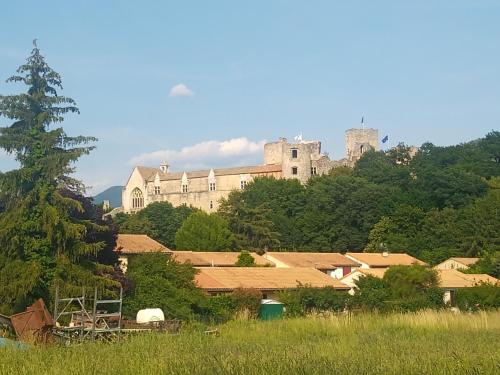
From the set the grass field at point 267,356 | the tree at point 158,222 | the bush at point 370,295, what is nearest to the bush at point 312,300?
the bush at point 370,295

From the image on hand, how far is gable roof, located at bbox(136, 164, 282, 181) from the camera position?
11245 cm

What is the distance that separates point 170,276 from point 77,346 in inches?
666

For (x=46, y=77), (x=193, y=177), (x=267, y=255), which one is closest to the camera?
(x=46, y=77)

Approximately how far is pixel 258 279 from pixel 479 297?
1119 cm

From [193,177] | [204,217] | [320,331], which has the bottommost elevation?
[320,331]

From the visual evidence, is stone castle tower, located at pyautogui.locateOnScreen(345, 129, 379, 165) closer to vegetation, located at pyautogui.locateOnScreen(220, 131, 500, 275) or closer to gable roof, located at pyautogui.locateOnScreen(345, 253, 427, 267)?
vegetation, located at pyautogui.locateOnScreen(220, 131, 500, 275)

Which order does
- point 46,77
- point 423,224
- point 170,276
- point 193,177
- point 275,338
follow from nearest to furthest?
point 275,338 < point 46,77 < point 170,276 < point 423,224 < point 193,177

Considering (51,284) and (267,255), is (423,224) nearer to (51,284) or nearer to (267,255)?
(267,255)

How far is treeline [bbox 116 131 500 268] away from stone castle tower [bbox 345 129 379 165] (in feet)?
87.9

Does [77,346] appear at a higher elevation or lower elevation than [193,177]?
lower

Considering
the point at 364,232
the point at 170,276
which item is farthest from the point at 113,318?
the point at 364,232

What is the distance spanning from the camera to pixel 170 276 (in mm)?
34000

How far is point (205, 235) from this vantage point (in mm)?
66938

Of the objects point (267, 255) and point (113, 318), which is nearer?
point (113, 318)
